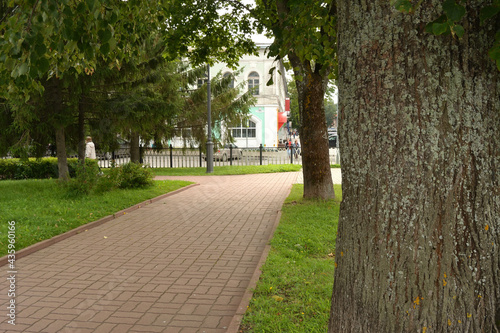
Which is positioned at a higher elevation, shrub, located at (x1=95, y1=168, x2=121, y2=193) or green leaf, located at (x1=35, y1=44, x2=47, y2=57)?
green leaf, located at (x1=35, y1=44, x2=47, y2=57)

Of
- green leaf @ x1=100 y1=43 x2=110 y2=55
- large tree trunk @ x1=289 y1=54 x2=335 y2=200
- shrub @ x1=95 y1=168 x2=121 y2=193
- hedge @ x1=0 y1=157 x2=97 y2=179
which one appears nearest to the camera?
green leaf @ x1=100 y1=43 x2=110 y2=55

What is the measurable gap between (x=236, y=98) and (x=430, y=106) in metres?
21.2

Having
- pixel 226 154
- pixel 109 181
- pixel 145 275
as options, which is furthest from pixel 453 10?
pixel 226 154

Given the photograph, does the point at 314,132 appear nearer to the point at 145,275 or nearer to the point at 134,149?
the point at 145,275

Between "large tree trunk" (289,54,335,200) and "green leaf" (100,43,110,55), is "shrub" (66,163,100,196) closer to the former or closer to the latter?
"large tree trunk" (289,54,335,200)

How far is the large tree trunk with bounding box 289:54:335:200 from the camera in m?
9.38

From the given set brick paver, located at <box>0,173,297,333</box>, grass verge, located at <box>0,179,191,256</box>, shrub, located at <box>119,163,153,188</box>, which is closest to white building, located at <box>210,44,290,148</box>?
shrub, located at <box>119,163,153,188</box>

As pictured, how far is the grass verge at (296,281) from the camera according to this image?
3.78m

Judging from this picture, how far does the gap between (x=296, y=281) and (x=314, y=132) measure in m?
5.19

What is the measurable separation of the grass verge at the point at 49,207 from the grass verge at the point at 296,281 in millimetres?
3793

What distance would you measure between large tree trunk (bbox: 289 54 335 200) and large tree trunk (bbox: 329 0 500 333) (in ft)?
22.6

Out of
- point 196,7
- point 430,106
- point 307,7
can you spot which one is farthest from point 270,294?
point 196,7

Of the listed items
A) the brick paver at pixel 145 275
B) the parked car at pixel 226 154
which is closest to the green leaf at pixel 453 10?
the brick paver at pixel 145 275

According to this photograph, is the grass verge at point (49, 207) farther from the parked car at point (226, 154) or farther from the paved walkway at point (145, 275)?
the parked car at point (226, 154)
